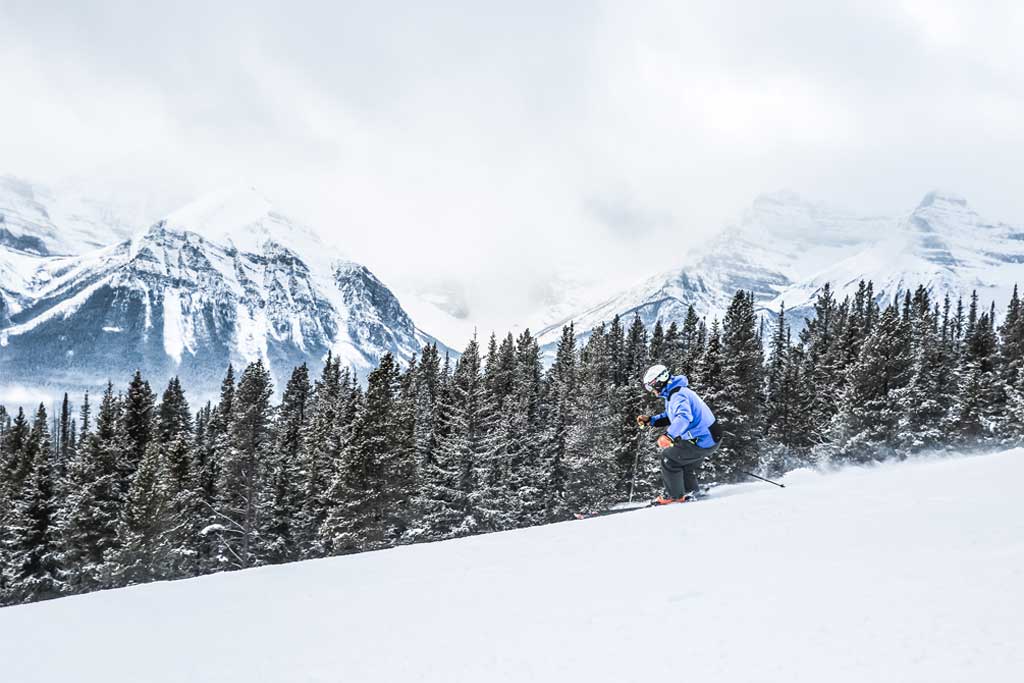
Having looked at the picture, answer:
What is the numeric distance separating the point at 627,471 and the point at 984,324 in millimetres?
32426

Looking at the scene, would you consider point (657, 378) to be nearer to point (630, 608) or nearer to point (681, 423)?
point (681, 423)

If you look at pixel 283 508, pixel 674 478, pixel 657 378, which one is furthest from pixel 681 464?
pixel 283 508

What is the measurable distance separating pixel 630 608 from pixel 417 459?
35941 millimetres

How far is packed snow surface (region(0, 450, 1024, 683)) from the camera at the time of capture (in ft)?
16.0

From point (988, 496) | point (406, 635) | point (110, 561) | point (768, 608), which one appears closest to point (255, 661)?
point (406, 635)

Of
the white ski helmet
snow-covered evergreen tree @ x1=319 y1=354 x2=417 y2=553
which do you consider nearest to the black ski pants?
the white ski helmet

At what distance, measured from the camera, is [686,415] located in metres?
11.8

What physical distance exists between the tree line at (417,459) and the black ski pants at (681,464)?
64.7 feet

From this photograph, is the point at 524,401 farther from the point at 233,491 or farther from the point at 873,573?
the point at 873,573

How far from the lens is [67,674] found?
7.04 meters

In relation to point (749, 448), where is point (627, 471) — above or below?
below

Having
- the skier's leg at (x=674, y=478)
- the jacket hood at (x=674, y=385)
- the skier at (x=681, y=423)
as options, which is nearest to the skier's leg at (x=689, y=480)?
the skier's leg at (x=674, y=478)

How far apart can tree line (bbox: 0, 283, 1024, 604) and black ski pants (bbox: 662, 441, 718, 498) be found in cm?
1971

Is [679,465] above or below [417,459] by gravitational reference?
above
